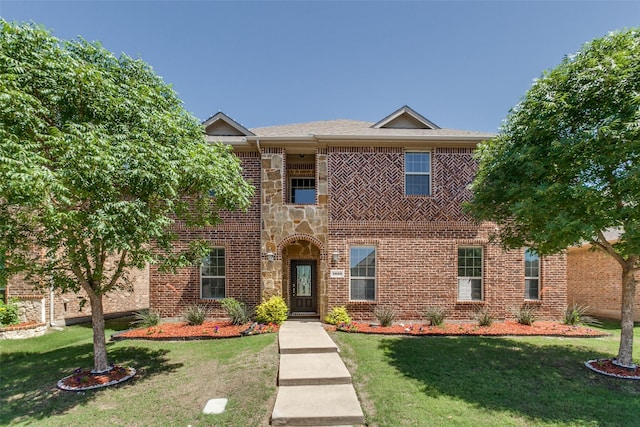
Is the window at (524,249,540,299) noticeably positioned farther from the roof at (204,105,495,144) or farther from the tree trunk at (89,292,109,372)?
the tree trunk at (89,292,109,372)

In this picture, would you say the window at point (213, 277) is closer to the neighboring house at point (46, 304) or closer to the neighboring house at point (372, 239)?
the neighboring house at point (372, 239)

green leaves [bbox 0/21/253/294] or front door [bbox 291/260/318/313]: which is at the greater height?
green leaves [bbox 0/21/253/294]

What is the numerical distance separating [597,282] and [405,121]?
10919 mm

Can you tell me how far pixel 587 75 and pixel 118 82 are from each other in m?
9.33

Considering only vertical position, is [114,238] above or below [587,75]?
below

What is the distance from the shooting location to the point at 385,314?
10172 millimetres

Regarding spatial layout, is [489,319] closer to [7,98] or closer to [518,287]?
[518,287]

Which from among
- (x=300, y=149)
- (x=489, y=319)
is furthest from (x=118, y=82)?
(x=489, y=319)

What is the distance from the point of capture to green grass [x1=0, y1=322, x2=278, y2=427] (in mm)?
5066

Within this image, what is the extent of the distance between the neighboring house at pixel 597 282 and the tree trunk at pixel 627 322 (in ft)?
20.3

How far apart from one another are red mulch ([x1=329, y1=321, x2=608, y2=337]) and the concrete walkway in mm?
1875

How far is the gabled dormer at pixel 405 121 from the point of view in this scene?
1204 centimetres

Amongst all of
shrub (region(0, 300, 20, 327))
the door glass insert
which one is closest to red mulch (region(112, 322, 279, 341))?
the door glass insert

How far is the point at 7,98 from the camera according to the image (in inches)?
185
